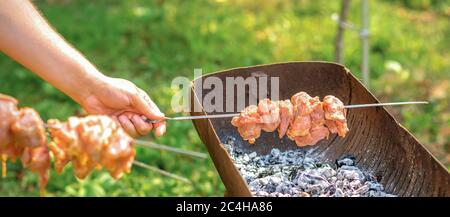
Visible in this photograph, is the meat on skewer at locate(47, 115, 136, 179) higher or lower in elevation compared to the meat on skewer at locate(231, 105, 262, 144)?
lower

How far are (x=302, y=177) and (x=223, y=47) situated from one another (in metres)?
4.76

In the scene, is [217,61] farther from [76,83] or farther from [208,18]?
[76,83]

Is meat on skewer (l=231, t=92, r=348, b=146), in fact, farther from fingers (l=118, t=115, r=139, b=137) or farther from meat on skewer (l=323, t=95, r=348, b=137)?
fingers (l=118, t=115, r=139, b=137)

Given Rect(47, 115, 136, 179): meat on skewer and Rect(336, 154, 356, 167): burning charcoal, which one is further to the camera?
Rect(336, 154, 356, 167): burning charcoal

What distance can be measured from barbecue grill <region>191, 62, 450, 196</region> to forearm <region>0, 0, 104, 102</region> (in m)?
0.60

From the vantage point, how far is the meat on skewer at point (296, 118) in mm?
3473

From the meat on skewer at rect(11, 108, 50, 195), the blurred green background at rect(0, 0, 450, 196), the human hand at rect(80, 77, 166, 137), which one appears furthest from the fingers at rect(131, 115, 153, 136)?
the blurred green background at rect(0, 0, 450, 196)

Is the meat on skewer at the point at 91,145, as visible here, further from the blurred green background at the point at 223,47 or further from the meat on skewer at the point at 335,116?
the blurred green background at the point at 223,47

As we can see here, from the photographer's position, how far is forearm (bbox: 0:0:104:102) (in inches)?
132

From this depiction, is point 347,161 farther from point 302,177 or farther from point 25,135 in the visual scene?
point 25,135

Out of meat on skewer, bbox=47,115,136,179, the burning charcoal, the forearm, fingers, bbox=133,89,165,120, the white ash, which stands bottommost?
the white ash

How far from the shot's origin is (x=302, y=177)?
11.1 feet


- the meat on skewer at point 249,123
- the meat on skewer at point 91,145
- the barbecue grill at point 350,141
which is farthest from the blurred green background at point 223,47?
the meat on skewer at point 91,145
